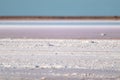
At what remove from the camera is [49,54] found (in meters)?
11.6

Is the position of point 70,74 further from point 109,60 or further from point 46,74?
point 109,60

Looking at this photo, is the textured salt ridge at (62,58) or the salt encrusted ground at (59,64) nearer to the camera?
the salt encrusted ground at (59,64)

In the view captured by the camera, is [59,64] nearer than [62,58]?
Yes

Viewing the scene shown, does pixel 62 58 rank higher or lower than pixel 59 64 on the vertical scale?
higher

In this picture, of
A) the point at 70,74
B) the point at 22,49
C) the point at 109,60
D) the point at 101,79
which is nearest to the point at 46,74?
the point at 70,74

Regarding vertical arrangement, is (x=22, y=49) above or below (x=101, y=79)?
above

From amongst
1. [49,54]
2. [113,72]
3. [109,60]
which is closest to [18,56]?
[49,54]

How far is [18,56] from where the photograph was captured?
441 inches

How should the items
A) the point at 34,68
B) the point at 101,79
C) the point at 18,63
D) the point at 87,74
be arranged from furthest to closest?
the point at 18,63 → the point at 34,68 → the point at 87,74 → the point at 101,79

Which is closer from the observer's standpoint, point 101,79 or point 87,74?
point 101,79

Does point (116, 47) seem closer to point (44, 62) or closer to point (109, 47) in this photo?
point (109, 47)

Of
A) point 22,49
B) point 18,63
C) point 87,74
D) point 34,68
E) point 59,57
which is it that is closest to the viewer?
point 87,74

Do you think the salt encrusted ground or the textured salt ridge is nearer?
the salt encrusted ground

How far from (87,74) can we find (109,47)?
17.7ft
